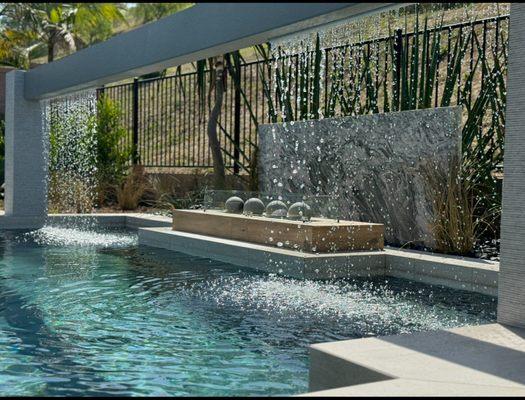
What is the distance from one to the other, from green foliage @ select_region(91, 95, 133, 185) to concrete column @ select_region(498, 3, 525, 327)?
12082 mm

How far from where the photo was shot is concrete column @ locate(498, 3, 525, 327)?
14.8 ft

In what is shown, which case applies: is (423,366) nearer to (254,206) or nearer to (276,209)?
(276,209)

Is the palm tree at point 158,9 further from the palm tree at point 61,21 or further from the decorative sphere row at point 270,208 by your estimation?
the decorative sphere row at point 270,208

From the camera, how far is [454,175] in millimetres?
8508

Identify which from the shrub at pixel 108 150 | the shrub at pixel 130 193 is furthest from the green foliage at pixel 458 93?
the shrub at pixel 108 150

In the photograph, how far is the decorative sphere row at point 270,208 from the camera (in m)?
8.64

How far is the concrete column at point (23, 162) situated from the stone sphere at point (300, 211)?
5.98 metres

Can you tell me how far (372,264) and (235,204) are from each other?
2.49m

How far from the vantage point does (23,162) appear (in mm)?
12898

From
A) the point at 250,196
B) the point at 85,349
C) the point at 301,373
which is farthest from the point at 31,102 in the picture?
the point at 301,373

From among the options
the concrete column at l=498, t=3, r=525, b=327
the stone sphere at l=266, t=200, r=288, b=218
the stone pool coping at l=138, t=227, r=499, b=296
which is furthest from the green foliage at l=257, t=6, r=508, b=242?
the concrete column at l=498, t=3, r=525, b=327

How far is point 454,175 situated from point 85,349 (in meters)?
5.32

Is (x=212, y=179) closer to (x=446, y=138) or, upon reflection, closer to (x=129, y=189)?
(x=129, y=189)

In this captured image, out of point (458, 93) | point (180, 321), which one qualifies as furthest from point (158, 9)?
point (180, 321)
